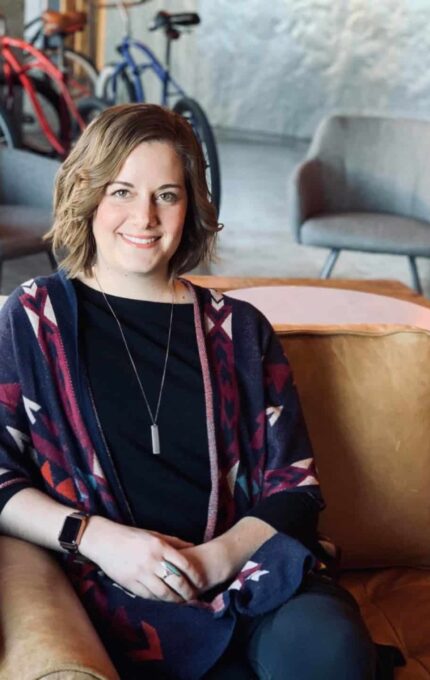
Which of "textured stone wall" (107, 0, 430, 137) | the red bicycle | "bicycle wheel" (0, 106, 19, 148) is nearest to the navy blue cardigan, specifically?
"bicycle wheel" (0, 106, 19, 148)

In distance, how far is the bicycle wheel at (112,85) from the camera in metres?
5.68

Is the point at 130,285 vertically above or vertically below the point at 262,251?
above

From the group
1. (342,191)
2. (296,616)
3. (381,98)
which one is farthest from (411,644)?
(381,98)

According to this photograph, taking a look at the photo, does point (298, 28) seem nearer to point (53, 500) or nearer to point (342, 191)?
point (342, 191)

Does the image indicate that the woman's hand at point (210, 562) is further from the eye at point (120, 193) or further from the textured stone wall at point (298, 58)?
the textured stone wall at point (298, 58)

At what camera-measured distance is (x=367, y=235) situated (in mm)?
3729

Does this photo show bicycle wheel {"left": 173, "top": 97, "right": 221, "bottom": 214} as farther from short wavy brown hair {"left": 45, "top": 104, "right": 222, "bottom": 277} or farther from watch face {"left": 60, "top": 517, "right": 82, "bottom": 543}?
watch face {"left": 60, "top": 517, "right": 82, "bottom": 543}

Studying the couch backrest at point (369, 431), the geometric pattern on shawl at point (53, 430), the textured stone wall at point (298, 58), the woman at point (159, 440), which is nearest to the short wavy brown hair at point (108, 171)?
the woman at point (159, 440)

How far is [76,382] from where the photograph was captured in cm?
129

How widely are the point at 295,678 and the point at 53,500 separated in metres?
0.38

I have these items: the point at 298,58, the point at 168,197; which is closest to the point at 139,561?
the point at 168,197

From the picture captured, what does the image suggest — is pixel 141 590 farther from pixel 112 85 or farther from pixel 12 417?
pixel 112 85

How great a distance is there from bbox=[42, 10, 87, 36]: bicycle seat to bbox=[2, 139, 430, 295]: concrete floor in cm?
129

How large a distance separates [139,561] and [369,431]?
54cm
